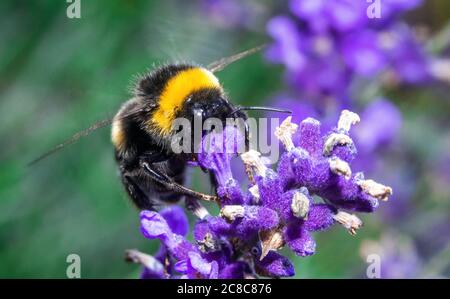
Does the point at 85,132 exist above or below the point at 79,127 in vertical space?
below

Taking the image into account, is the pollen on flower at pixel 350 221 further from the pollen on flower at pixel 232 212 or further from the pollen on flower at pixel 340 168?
the pollen on flower at pixel 232 212

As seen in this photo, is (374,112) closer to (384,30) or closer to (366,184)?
(384,30)

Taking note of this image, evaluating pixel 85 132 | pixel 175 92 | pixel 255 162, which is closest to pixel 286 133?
pixel 255 162

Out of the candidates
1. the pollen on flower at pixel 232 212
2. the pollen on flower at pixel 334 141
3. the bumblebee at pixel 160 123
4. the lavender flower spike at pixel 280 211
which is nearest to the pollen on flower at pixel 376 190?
the lavender flower spike at pixel 280 211

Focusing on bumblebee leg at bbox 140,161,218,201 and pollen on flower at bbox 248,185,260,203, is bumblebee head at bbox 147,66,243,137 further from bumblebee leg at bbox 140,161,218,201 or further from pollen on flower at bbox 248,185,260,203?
pollen on flower at bbox 248,185,260,203

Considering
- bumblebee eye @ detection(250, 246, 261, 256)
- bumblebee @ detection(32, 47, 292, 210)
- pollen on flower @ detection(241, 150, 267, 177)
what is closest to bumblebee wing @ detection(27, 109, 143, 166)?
bumblebee @ detection(32, 47, 292, 210)

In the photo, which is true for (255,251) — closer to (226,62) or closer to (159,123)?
(159,123)
